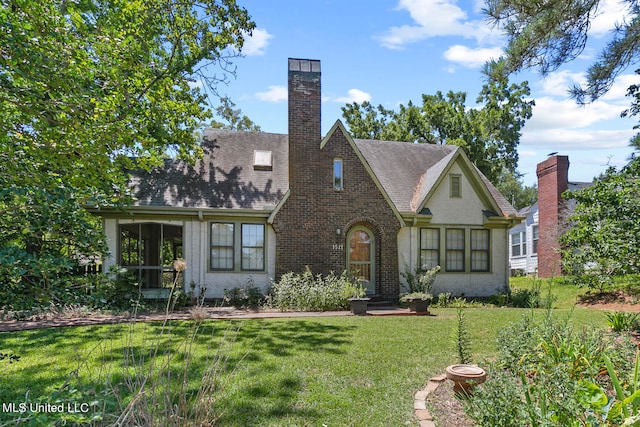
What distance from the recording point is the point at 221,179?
49.9 ft

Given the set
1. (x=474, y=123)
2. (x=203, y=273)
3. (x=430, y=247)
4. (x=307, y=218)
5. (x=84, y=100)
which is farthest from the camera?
(x=474, y=123)

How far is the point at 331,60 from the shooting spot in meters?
15.3

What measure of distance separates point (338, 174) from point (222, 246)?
459 centimetres

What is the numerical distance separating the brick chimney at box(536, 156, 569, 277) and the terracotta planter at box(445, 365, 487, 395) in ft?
66.5

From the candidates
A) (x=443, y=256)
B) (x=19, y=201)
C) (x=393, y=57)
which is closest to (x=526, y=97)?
(x=443, y=256)

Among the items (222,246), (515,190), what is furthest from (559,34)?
(515,190)

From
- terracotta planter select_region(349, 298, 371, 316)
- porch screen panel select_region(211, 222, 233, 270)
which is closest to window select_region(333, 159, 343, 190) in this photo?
porch screen panel select_region(211, 222, 233, 270)

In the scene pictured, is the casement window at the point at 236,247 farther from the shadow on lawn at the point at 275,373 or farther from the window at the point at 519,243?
the window at the point at 519,243

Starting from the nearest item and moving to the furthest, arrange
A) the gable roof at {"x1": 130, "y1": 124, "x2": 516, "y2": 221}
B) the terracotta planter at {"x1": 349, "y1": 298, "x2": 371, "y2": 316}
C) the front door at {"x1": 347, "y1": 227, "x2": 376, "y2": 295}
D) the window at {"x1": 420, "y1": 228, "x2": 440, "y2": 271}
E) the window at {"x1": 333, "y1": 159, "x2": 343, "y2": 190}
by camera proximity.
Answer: the terracotta planter at {"x1": 349, "y1": 298, "x2": 371, "y2": 316} → the gable roof at {"x1": 130, "y1": 124, "x2": 516, "y2": 221} → the window at {"x1": 333, "y1": 159, "x2": 343, "y2": 190} → the front door at {"x1": 347, "y1": 227, "x2": 376, "y2": 295} → the window at {"x1": 420, "y1": 228, "x2": 440, "y2": 271}

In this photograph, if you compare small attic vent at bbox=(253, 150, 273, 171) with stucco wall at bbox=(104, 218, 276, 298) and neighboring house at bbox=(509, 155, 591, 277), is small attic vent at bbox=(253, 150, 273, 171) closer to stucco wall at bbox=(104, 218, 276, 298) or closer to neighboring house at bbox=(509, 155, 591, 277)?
stucco wall at bbox=(104, 218, 276, 298)

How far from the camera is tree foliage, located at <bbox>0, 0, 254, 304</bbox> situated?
378 cm

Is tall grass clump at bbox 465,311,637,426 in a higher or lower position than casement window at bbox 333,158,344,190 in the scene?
lower

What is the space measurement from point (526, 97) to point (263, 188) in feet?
71.6

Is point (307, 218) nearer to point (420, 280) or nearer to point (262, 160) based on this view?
point (262, 160)
